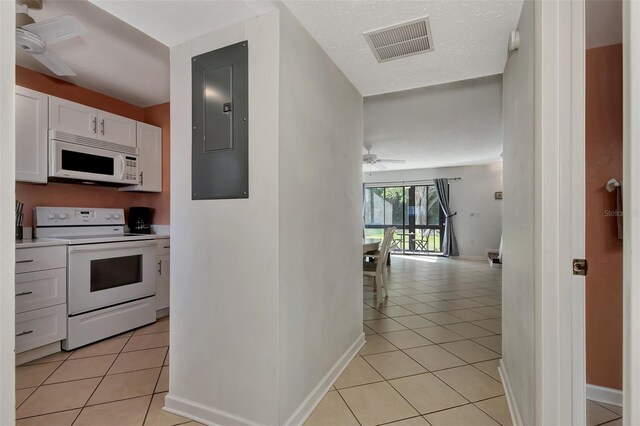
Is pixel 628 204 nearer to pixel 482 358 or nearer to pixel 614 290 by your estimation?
pixel 614 290

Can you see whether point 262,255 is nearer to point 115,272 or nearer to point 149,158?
point 115,272

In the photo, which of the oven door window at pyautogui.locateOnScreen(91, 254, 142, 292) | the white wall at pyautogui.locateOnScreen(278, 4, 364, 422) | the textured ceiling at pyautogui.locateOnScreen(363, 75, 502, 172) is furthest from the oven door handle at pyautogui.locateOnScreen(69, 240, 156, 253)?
the textured ceiling at pyautogui.locateOnScreen(363, 75, 502, 172)

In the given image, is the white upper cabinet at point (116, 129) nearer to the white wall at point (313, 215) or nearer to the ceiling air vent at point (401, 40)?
the white wall at point (313, 215)

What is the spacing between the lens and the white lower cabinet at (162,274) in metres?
3.18

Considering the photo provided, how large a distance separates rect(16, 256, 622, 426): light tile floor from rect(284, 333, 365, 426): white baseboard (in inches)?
1.5

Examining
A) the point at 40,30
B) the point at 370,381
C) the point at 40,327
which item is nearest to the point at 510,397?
the point at 370,381

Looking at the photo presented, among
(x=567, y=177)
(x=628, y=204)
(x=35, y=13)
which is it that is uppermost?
(x=35, y=13)

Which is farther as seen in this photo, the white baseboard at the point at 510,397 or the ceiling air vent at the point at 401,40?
the ceiling air vent at the point at 401,40

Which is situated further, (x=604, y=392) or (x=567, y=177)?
(x=604, y=392)

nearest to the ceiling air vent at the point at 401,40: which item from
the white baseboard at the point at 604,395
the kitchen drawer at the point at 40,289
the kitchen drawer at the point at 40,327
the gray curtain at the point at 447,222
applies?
the white baseboard at the point at 604,395

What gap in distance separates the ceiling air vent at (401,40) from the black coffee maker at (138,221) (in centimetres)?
314

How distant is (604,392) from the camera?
5.99 feet

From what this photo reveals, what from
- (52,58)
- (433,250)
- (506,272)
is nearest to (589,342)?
(506,272)

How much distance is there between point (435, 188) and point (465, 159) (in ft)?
4.81
